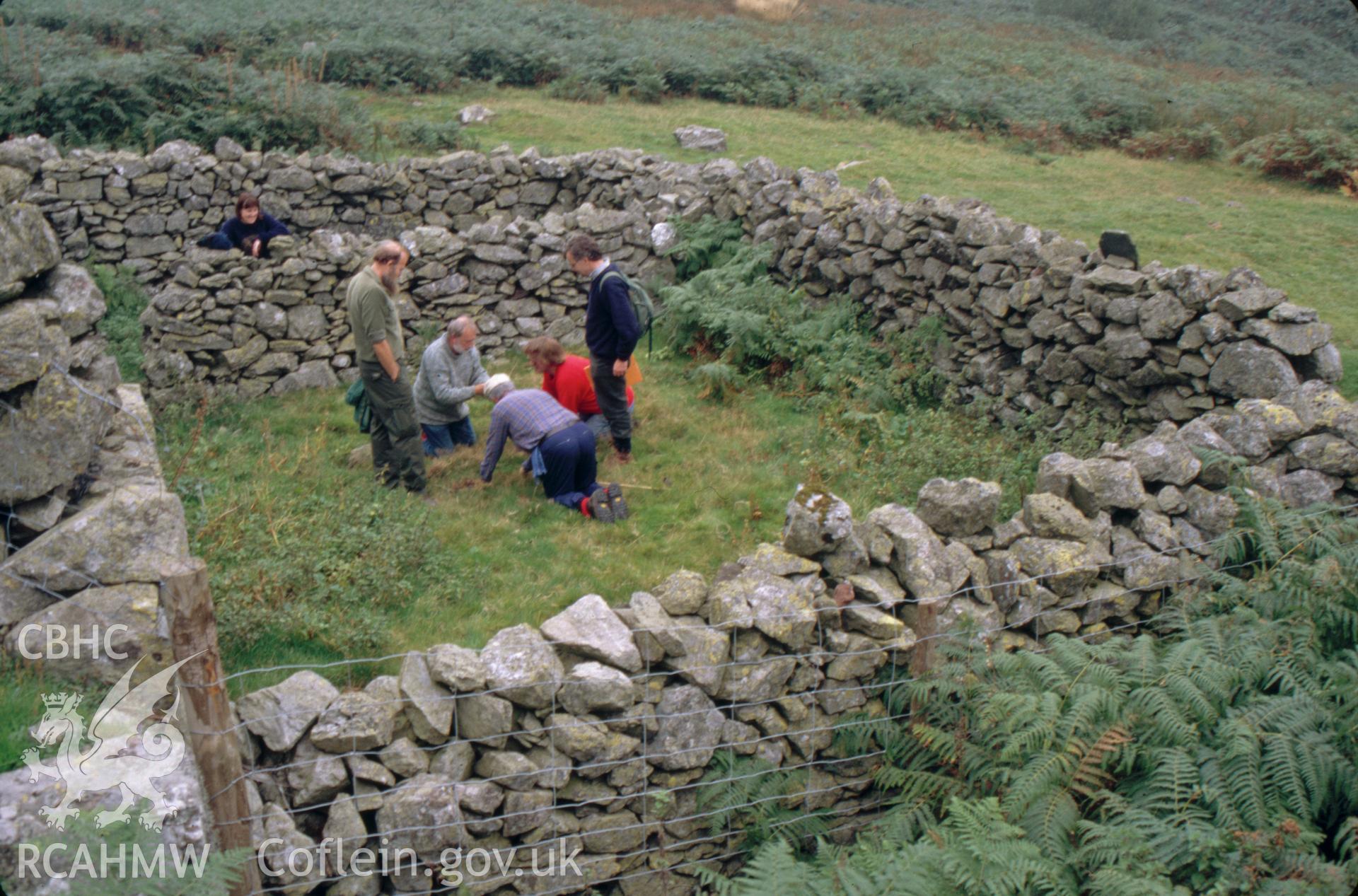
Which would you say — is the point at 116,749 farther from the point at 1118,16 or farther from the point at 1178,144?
the point at 1118,16

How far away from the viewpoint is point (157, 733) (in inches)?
164

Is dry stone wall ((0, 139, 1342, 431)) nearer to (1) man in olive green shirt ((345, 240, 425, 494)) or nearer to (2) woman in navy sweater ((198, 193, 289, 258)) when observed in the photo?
(2) woman in navy sweater ((198, 193, 289, 258))

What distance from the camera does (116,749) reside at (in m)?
4.02

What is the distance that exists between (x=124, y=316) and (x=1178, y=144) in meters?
17.9

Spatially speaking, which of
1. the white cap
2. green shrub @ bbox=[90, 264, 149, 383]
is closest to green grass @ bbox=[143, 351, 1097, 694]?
the white cap

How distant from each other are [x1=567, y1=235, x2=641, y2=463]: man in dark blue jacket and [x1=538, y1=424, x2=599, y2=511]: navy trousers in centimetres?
82

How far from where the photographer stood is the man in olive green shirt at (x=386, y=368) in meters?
7.97

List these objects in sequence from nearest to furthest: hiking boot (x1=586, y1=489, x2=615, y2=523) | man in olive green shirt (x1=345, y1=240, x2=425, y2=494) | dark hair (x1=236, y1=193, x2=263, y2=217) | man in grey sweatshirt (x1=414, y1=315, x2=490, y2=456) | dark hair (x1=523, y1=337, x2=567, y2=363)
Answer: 1. man in olive green shirt (x1=345, y1=240, x2=425, y2=494)
2. hiking boot (x1=586, y1=489, x2=615, y2=523)
3. man in grey sweatshirt (x1=414, y1=315, x2=490, y2=456)
4. dark hair (x1=523, y1=337, x2=567, y2=363)
5. dark hair (x1=236, y1=193, x2=263, y2=217)

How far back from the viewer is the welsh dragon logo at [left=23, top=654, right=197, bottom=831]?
3.87 metres

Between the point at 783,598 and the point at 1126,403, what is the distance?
5074 millimetres

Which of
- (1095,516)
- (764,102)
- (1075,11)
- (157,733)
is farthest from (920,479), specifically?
(1075,11)

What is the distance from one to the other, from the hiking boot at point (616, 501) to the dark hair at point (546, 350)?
5.17 feet

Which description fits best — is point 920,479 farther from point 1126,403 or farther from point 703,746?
point 703,746

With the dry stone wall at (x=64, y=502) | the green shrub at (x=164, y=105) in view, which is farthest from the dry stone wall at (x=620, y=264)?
the dry stone wall at (x=64, y=502)
